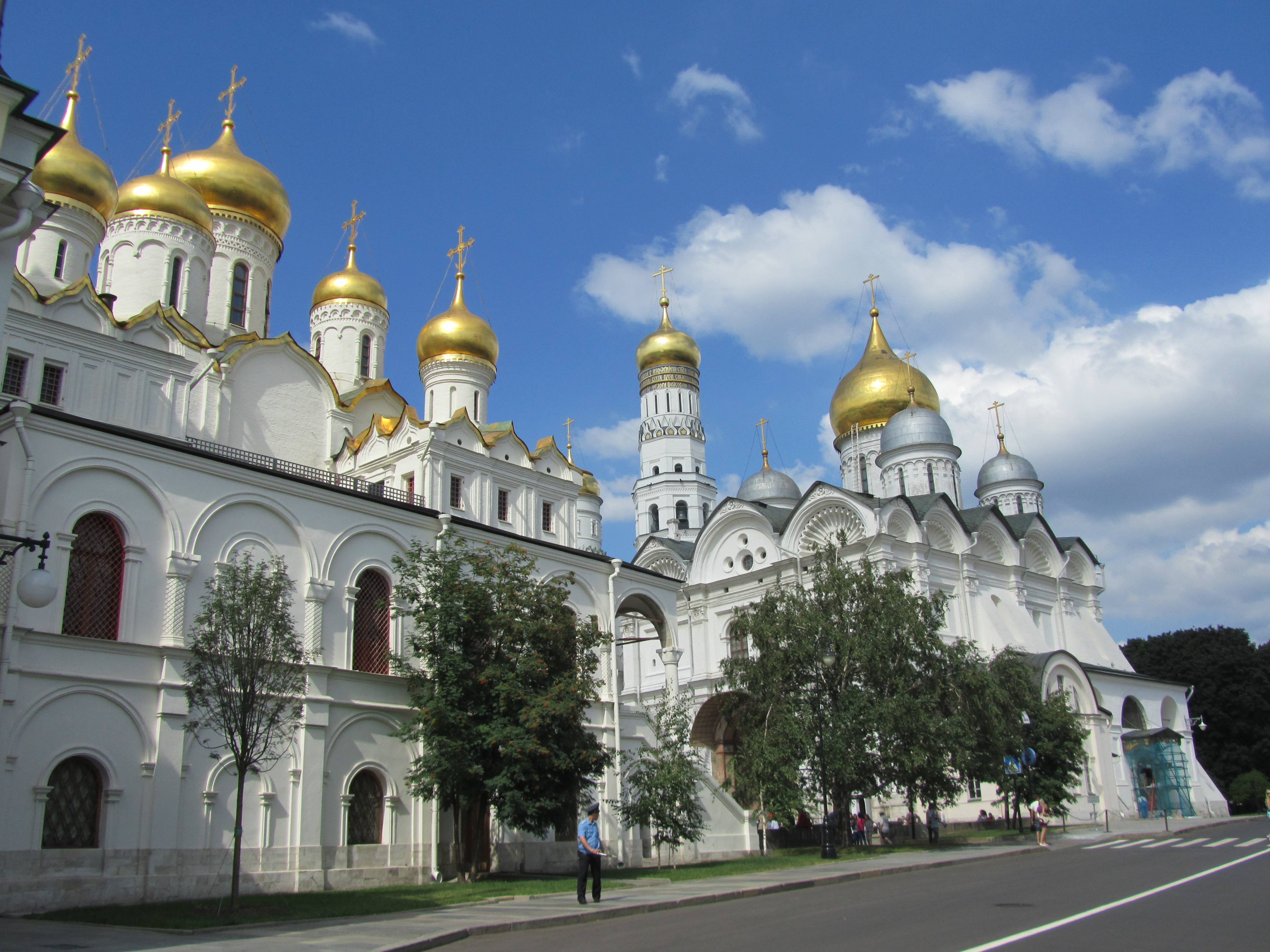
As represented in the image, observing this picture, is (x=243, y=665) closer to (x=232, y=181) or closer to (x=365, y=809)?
(x=365, y=809)

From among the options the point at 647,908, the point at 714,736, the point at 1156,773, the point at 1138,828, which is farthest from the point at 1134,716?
the point at 647,908

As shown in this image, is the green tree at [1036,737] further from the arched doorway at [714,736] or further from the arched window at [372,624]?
the arched window at [372,624]

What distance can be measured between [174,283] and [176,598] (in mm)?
13665

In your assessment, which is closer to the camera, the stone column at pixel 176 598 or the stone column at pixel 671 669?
the stone column at pixel 176 598

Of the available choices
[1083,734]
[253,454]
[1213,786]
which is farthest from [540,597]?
[1213,786]

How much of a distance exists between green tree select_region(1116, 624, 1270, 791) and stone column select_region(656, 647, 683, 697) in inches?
1531

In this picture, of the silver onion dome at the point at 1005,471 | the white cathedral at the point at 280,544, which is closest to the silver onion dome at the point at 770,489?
the white cathedral at the point at 280,544

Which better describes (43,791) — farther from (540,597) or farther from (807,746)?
(807,746)

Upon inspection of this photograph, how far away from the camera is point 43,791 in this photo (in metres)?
14.8

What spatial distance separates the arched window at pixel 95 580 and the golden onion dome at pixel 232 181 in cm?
1619

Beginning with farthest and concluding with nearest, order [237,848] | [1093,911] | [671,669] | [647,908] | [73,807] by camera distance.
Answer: [671,669], [73,807], [237,848], [647,908], [1093,911]

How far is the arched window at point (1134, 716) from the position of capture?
43031 mm

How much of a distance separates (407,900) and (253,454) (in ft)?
35.0

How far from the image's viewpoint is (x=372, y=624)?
20.5 metres
